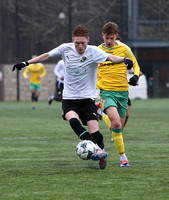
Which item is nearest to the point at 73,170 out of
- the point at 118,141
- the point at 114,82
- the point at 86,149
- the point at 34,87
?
the point at 86,149

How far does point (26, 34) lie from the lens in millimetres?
36594

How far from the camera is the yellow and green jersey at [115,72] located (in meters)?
8.45

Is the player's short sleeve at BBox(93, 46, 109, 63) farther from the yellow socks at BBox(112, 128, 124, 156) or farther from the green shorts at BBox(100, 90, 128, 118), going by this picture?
the yellow socks at BBox(112, 128, 124, 156)

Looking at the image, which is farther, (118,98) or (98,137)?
(118,98)

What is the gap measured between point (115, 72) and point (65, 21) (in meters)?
28.2

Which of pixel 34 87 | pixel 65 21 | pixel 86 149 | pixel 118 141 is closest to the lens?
pixel 86 149

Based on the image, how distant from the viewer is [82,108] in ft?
25.1

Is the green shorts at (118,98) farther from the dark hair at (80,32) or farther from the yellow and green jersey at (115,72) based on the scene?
the dark hair at (80,32)

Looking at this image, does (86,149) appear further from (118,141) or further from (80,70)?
(80,70)

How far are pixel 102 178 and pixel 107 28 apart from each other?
2364mm

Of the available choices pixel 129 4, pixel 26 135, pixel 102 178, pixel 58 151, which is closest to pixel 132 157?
pixel 58 151

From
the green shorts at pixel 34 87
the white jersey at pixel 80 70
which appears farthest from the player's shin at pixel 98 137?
the green shorts at pixel 34 87

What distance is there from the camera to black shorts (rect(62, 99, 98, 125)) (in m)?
7.59

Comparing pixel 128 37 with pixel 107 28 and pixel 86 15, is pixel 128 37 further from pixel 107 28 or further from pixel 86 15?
pixel 107 28
